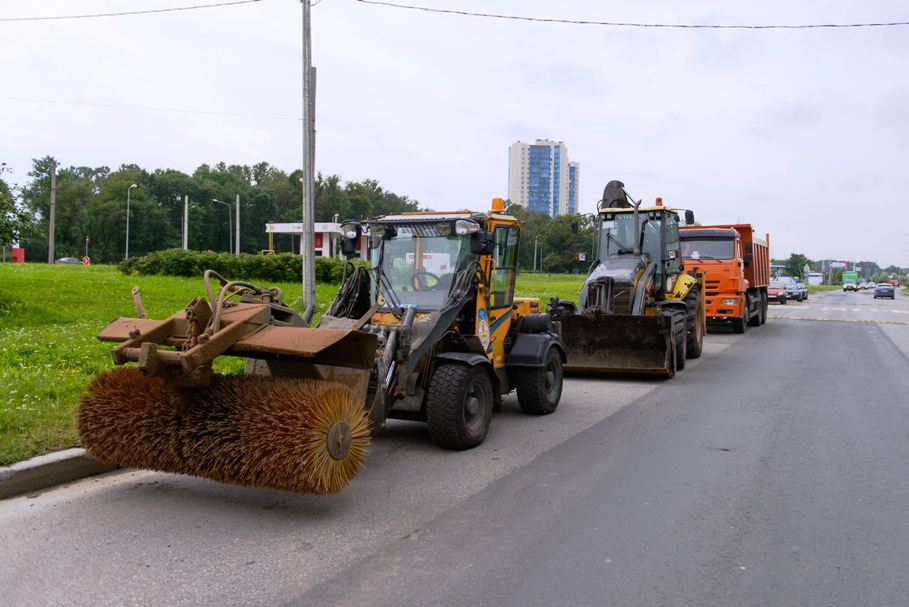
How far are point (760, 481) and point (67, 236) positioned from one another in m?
85.0

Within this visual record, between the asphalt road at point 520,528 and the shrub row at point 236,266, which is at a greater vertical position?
the shrub row at point 236,266

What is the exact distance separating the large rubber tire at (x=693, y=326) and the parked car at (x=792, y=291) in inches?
1386

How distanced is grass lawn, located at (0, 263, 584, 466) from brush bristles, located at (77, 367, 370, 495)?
0.93 m

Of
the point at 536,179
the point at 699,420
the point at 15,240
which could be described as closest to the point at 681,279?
the point at 699,420

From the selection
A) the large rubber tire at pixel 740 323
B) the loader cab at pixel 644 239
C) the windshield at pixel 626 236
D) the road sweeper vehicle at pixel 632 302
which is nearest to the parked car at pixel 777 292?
the large rubber tire at pixel 740 323

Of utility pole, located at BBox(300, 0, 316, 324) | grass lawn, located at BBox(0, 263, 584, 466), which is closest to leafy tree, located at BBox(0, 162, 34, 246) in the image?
grass lawn, located at BBox(0, 263, 584, 466)

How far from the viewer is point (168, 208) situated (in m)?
80.9

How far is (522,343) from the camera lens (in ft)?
28.0

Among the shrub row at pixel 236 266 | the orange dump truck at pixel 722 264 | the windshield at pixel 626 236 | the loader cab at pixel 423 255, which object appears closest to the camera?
the loader cab at pixel 423 255

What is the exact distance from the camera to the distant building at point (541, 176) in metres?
123

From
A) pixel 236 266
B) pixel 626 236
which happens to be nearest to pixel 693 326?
pixel 626 236

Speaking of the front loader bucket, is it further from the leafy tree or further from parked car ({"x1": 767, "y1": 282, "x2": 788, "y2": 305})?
parked car ({"x1": 767, "y1": 282, "x2": 788, "y2": 305})

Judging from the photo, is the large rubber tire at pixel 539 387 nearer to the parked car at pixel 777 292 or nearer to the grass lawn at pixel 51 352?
the grass lawn at pixel 51 352

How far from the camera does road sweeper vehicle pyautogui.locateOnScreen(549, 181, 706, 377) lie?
37.9ft
